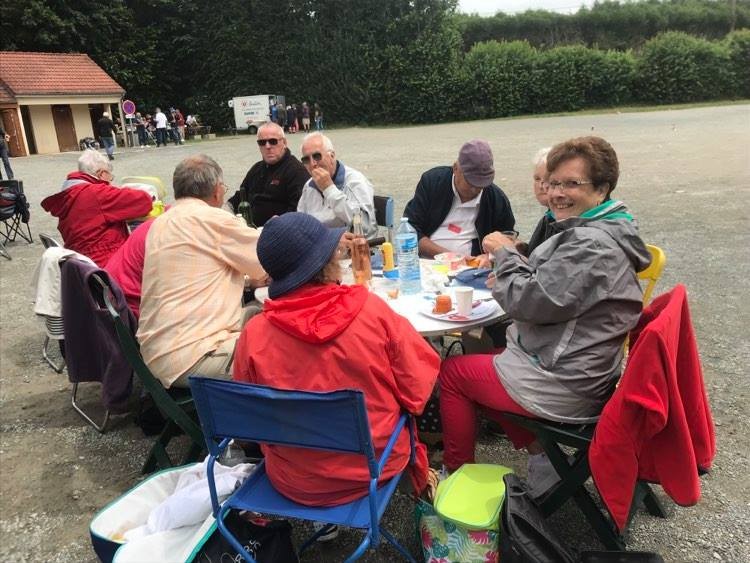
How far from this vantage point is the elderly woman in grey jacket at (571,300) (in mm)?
2105

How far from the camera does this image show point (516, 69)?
36.2 meters

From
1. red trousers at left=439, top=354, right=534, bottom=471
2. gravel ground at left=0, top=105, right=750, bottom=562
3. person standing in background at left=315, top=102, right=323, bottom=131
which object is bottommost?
gravel ground at left=0, top=105, right=750, bottom=562

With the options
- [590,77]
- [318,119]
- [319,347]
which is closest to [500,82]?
[590,77]

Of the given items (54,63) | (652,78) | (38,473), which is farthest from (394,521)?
(652,78)

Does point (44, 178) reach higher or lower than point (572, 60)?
lower

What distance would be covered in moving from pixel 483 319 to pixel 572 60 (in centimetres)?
3801

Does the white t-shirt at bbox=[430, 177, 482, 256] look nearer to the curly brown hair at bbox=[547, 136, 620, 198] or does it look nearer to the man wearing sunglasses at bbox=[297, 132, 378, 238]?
the man wearing sunglasses at bbox=[297, 132, 378, 238]

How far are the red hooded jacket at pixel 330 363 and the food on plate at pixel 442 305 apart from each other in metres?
0.69

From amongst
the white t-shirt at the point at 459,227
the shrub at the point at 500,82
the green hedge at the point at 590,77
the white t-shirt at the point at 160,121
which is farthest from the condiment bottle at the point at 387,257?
the shrub at the point at 500,82

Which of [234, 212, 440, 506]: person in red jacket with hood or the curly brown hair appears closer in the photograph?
[234, 212, 440, 506]: person in red jacket with hood

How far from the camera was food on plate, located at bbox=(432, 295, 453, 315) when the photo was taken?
275cm

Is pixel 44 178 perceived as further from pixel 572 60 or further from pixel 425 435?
pixel 572 60

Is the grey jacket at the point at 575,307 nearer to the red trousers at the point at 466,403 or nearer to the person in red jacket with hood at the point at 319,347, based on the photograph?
the red trousers at the point at 466,403

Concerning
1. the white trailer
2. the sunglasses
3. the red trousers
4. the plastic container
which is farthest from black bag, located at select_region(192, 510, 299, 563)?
the white trailer
